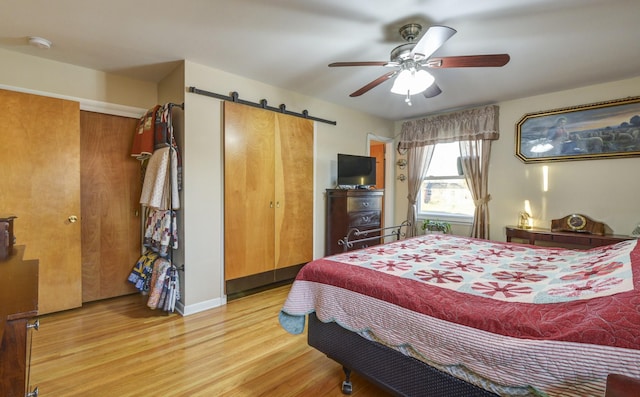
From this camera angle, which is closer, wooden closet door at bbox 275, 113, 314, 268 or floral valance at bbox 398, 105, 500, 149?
wooden closet door at bbox 275, 113, 314, 268

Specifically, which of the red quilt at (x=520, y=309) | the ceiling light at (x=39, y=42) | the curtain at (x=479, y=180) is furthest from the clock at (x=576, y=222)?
the ceiling light at (x=39, y=42)

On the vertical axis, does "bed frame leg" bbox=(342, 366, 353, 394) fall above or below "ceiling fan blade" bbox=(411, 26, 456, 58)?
below

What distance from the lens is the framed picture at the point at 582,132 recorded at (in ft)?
10.2

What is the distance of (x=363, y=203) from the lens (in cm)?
392

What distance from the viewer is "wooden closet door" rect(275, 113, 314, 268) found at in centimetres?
346

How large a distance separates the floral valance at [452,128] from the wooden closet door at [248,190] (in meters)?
2.55

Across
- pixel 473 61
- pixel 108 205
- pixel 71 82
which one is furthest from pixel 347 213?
pixel 71 82

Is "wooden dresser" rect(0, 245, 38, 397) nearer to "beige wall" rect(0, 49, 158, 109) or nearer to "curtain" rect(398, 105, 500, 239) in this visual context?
"beige wall" rect(0, 49, 158, 109)

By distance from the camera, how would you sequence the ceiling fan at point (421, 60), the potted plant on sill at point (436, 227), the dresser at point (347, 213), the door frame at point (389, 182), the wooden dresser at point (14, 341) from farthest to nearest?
1. the door frame at point (389, 182)
2. the potted plant on sill at point (436, 227)
3. the dresser at point (347, 213)
4. the ceiling fan at point (421, 60)
5. the wooden dresser at point (14, 341)

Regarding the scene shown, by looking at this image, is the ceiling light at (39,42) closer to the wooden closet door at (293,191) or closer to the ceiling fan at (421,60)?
the wooden closet door at (293,191)

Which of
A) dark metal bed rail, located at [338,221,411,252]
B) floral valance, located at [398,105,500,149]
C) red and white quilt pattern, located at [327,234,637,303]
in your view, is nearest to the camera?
red and white quilt pattern, located at [327,234,637,303]

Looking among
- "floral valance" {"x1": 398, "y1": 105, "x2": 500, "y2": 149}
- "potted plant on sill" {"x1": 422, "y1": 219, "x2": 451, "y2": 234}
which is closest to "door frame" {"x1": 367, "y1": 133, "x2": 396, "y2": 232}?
"floral valance" {"x1": 398, "y1": 105, "x2": 500, "y2": 149}

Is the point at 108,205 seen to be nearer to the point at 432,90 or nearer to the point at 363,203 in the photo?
the point at 363,203

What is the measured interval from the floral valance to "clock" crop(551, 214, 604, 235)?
133 centimetres
